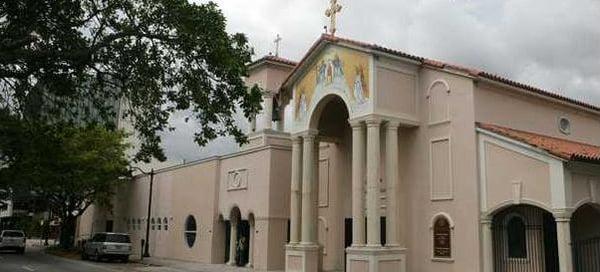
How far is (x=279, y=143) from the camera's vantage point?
28734 mm

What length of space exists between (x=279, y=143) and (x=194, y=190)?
830 centimetres

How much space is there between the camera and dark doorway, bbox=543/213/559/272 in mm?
18875

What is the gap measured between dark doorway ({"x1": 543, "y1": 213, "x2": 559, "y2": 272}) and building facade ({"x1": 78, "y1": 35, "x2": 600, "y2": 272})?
0.05m

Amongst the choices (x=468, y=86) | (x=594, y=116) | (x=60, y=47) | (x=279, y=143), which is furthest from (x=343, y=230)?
(x=60, y=47)

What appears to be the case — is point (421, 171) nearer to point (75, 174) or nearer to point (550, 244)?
point (550, 244)

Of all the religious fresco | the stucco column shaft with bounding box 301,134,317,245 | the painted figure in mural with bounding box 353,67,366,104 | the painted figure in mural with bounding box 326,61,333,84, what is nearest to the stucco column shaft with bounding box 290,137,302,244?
the stucco column shaft with bounding box 301,134,317,245

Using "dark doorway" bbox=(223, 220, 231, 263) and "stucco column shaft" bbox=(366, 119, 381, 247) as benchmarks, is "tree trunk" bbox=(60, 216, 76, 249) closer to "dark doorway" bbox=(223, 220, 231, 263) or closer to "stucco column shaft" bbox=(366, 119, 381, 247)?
"dark doorway" bbox=(223, 220, 231, 263)

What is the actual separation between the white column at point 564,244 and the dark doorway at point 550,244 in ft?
6.25

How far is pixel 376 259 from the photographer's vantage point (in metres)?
20.2

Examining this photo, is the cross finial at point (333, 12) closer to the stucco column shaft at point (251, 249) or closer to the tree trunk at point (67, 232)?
the stucco column shaft at point (251, 249)

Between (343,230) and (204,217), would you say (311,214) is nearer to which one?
(343,230)

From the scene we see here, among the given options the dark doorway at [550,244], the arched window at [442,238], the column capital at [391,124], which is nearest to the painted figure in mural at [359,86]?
the column capital at [391,124]

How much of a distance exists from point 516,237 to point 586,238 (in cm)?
204

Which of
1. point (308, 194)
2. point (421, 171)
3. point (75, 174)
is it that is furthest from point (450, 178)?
point (75, 174)
